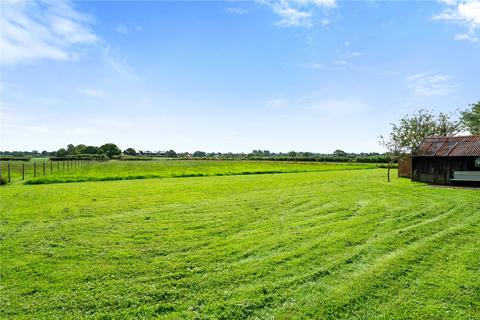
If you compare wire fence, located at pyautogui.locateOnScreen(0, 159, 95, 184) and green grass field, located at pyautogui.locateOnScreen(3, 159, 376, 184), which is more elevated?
wire fence, located at pyautogui.locateOnScreen(0, 159, 95, 184)

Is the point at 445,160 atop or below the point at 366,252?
atop

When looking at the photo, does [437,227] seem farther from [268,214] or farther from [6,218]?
[6,218]

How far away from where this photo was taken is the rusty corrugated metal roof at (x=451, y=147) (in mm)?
21984

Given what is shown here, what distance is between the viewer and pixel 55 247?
8.02 metres

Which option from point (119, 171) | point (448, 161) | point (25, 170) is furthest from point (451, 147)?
point (25, 170)

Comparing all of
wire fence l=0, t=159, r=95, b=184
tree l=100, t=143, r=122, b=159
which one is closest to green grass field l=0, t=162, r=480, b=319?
wire fence l=0, t=159, r=95, b=184

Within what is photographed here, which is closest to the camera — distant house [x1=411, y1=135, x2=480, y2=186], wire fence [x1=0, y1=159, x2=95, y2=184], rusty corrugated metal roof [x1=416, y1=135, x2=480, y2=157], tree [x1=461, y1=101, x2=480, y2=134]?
distant house [x1=411, y1=135, x2=480, y2=186]

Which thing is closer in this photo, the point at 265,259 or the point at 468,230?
the point at 265,259

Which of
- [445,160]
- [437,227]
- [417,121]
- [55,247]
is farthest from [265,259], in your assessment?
[417,121]

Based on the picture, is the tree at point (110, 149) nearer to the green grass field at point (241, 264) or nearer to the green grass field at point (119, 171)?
the green grass field at point (119, 171)

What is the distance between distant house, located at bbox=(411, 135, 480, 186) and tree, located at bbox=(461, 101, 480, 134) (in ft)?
98.8

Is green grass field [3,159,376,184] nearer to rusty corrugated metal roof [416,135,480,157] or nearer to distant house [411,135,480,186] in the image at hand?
distant house [411,135,480,186]

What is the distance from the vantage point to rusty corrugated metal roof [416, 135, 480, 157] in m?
22.0

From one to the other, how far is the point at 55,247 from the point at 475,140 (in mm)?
26455
